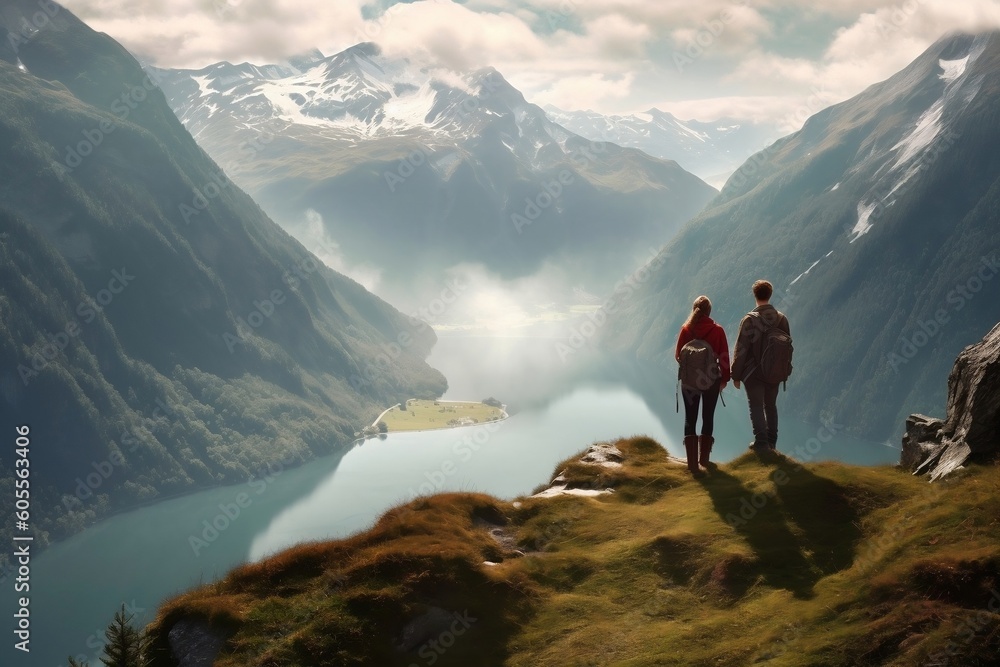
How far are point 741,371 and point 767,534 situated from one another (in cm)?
744

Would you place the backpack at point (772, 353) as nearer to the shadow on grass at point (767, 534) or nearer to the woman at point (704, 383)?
the woman at point (704, 383)

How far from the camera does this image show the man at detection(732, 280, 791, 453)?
27359mm

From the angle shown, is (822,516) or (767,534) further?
(822,516)

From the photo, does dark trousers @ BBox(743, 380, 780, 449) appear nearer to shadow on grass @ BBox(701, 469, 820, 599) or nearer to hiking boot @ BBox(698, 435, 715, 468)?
hiking boot @ BBox(698, 435, 715, 468)

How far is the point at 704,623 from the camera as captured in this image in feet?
60.5

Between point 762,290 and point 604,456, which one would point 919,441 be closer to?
point 762,290

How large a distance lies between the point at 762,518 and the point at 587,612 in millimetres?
6216

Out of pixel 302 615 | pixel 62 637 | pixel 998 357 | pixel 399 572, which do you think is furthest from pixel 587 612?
pixel 62 637

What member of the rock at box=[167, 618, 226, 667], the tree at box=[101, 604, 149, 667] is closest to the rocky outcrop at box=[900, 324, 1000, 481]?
the rock at box=[167, 618, 226, 667]

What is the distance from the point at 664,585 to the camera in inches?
818

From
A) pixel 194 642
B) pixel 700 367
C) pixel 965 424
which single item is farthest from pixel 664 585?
pixel 194 642

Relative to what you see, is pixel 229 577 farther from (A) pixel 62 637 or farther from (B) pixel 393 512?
(A) pixel 62 637

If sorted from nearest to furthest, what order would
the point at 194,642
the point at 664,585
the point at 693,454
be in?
1. the point at 194,642
2. the point at 664,585
3. the point at 693,454

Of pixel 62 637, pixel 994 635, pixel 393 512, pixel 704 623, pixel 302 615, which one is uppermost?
pixel 62 637
